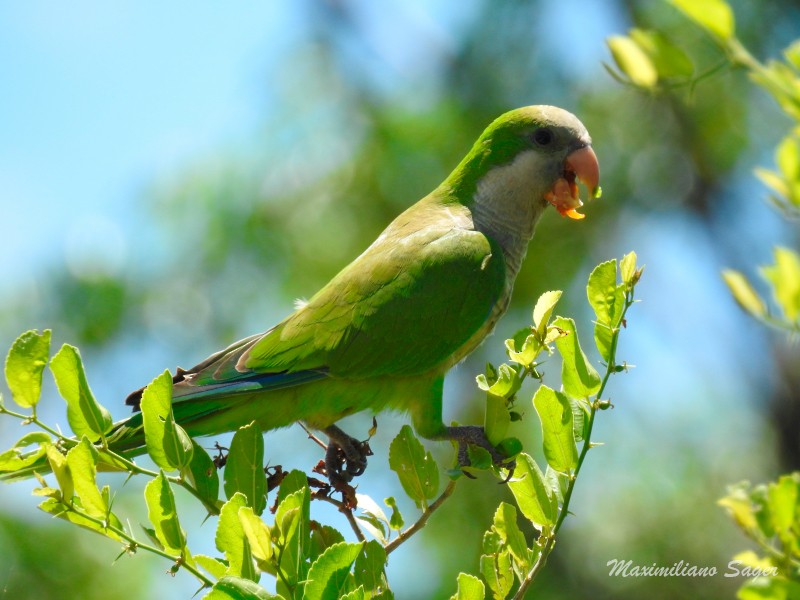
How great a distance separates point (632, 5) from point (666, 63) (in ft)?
20.2

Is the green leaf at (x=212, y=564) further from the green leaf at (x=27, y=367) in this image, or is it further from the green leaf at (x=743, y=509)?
the green leaf at (x=743, y=509)

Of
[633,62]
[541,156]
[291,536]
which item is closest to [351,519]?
[291,536]

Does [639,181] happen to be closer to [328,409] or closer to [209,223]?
[209,223]

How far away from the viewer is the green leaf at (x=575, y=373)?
160cm

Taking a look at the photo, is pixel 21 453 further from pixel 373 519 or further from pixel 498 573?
pixel 498 573

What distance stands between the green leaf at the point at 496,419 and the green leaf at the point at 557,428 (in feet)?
0.85

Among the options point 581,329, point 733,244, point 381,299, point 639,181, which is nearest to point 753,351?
point 733,244

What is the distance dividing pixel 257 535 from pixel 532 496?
0.54 metres

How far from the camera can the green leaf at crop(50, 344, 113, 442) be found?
5.48 ft

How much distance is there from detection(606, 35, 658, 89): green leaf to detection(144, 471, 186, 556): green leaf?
1.05 metres

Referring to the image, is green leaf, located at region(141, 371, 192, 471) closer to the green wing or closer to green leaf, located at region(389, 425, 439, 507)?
green leaf, located at region(389, 425, 439, 507)

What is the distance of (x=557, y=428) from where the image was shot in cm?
159

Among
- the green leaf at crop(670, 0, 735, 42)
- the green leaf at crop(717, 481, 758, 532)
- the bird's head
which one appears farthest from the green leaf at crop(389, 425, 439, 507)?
the bird's head

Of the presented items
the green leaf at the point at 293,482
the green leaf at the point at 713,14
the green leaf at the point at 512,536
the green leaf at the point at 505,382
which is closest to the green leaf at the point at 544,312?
the green leaf at the point at 505,382
